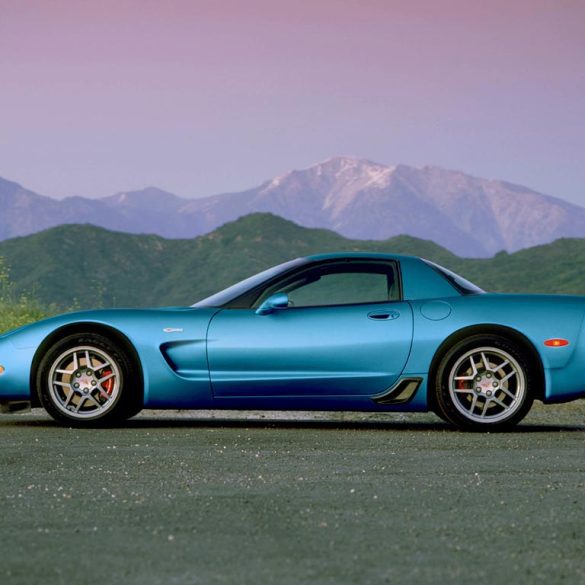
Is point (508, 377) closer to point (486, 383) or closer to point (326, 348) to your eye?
point (486, 383)

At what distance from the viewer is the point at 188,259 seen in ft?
371

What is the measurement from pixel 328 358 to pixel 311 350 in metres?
0.14

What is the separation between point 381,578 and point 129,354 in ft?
17.3

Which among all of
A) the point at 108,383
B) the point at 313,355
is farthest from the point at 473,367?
the point at 108,383

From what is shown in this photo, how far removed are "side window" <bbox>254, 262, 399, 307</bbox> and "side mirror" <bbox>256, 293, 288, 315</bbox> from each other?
0.17m

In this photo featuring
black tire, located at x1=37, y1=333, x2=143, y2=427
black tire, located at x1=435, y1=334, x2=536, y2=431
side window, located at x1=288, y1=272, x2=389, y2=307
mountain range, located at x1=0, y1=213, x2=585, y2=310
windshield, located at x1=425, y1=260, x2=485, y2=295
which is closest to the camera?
black tire, located at x1=435, y1=334, x2=536, y2=431

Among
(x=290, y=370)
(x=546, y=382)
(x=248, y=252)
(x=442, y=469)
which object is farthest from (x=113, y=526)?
(x=248, y=252)

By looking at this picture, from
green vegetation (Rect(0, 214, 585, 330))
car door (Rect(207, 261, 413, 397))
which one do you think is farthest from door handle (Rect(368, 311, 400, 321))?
green vegetation (Rect(0, 214, 585, 330))

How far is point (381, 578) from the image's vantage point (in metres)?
4.07

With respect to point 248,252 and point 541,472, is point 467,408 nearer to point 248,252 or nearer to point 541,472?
point 541,472

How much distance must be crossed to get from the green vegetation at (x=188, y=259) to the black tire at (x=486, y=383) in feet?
237

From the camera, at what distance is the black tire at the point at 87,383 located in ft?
29.7

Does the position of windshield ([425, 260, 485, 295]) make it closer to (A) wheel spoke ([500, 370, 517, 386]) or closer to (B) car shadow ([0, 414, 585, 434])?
(A) wheel spoke ([500, 370, 517, 386])

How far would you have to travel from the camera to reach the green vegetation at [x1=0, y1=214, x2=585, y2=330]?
290ft
